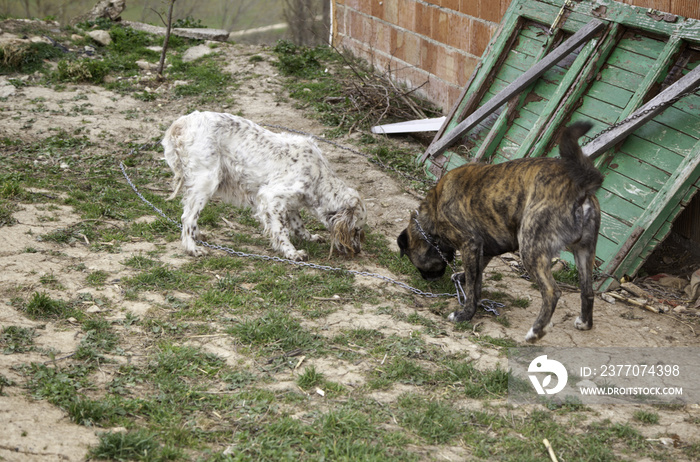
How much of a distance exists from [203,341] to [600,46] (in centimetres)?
521

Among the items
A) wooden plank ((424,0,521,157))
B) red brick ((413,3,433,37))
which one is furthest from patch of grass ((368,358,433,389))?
red brick ((413,3,433,37))

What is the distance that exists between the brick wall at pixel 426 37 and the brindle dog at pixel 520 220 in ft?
11.1

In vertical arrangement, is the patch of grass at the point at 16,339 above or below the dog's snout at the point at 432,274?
below

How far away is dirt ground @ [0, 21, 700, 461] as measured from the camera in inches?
131

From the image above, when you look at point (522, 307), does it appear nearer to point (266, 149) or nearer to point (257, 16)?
point (266, 149)

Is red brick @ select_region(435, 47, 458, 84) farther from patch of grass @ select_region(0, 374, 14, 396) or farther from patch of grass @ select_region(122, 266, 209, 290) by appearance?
patch of grass @ select_region(0, 374, 14, 396)

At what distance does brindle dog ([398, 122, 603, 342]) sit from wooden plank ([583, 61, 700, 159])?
1.59 meters

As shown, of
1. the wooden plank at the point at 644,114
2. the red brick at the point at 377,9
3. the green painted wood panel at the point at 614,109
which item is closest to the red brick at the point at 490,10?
the green painted wood panel at the point at 614,109

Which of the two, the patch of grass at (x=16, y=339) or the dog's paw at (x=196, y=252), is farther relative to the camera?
the dog's paw at (x=196, y=252)

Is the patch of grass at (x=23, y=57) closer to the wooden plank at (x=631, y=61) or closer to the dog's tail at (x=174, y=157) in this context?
the dog's tail at (x=174, y=157)

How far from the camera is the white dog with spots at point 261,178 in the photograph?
6.16 metres

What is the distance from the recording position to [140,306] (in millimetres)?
4887

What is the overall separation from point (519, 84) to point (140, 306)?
4.95 metres

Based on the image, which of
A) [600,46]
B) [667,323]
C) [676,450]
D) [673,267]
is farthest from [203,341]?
[600,46]
